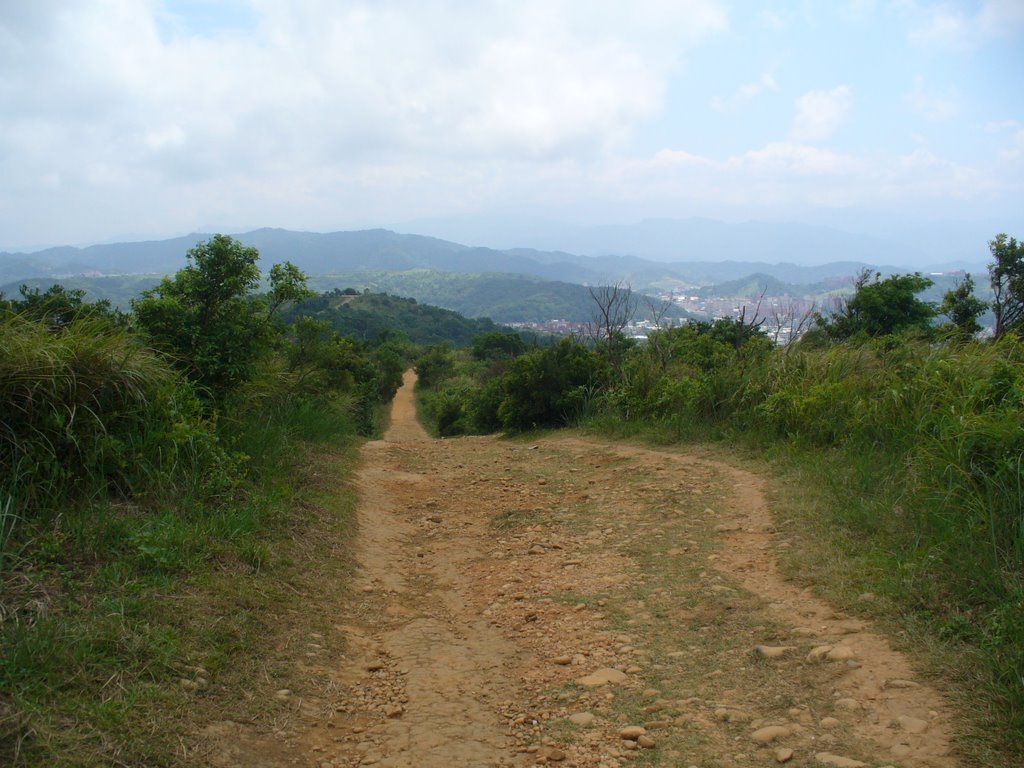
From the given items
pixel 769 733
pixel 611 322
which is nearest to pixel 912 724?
pixel 769 733

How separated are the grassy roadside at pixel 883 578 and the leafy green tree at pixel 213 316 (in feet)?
16.7

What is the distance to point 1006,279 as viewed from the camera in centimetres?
1617

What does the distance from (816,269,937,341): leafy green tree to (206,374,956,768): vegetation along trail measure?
10.6 meters

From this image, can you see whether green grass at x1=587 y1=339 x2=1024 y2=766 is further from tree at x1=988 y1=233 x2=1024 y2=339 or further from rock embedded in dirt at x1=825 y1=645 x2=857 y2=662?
tree at x1=988 y1=233 x2=1024 y2=339

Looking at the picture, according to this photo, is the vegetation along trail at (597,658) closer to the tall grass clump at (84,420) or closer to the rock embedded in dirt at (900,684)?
the rock embedded in dirt at (900,684)

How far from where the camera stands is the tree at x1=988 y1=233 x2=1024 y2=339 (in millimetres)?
15773

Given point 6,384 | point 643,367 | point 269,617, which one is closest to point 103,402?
point 6,384

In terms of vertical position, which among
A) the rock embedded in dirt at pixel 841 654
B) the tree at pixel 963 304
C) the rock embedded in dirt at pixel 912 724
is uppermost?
the tree at pixel 963 304

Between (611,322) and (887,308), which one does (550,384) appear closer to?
(611,322)

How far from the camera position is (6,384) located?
13.9 feet

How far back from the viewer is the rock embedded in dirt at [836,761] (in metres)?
2.65

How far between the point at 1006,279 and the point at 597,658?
1673cm

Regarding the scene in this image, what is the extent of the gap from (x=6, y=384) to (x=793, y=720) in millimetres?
4557

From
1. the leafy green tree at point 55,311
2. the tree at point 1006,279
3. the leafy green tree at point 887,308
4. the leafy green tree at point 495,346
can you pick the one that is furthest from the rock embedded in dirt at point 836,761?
the leafy green tree at point 495,346
